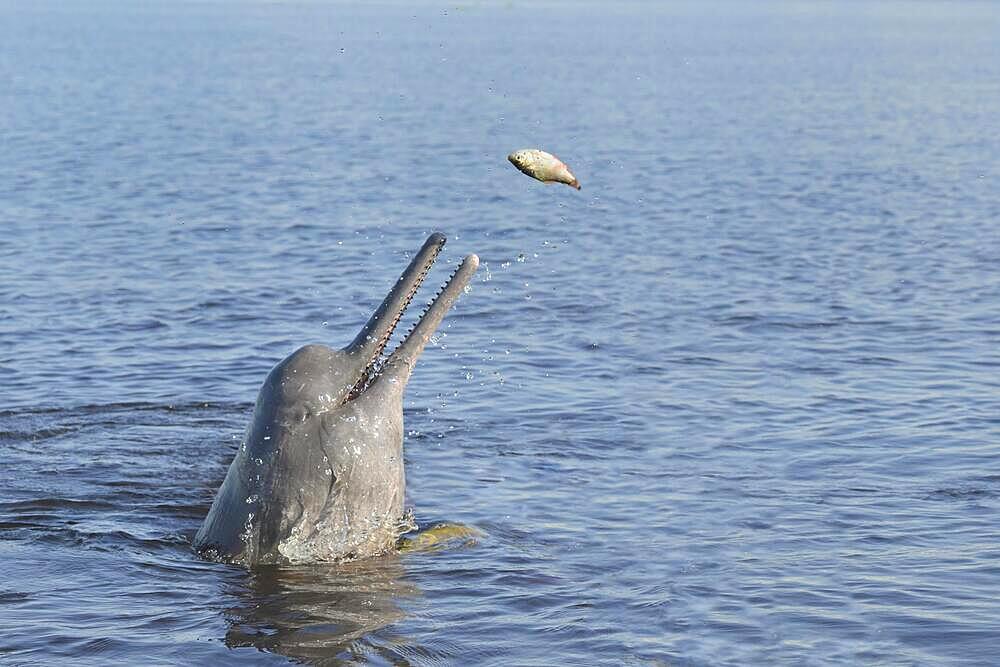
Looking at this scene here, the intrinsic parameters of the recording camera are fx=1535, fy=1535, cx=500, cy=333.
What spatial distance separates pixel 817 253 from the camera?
2520cm

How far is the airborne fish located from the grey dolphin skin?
1.31 meters

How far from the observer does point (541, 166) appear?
39.9 ft

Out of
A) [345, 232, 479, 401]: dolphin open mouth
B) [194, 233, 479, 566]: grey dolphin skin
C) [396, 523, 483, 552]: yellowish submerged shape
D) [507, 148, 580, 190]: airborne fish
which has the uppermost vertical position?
[507, 148, 580, 190]: airborne fish

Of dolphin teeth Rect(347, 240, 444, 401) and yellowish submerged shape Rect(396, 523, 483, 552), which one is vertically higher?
dolphin teeth Rect(347, 240, 444, 401)

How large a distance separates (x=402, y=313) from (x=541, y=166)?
193 centimetres

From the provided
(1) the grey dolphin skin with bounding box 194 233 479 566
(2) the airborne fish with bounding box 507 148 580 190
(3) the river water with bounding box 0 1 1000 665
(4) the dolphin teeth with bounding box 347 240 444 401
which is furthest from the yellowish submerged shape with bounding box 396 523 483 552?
(2) the airborne fish with bounding box 507 148 580 190

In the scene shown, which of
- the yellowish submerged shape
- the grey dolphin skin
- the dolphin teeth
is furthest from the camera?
the yellowish submerged shape

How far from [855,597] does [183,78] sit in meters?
58.9

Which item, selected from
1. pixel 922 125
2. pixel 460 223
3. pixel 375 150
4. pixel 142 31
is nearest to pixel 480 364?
pixel 460 223

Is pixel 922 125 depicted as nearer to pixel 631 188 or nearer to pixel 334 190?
pixel 631 188

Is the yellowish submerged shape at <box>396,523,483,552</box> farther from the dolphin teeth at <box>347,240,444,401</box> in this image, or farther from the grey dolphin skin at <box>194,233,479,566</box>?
the dolphin teeth at <box>347,240,444,401</box>

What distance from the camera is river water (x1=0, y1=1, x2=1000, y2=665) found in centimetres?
1022

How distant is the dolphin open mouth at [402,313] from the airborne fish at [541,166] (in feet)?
4.23

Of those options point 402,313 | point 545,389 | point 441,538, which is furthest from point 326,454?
point 545,389
